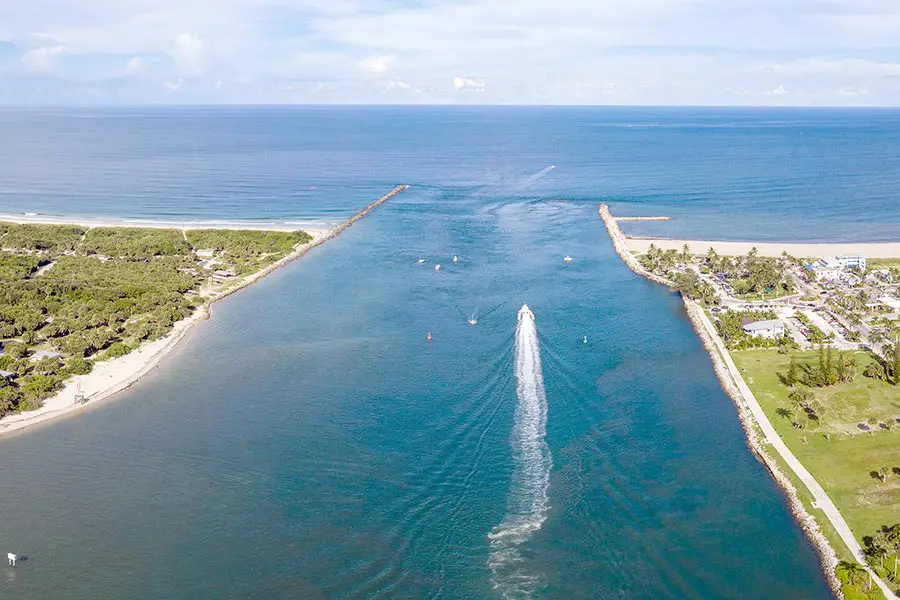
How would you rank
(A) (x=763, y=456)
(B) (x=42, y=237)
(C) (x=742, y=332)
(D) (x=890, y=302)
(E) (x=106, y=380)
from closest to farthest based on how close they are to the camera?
(A) (x=763, y=456) < (E) (x=106, y=380) < (C) (x=742, y=332) < (D) (x=890, y=302) < (B) (x=42, y=237)

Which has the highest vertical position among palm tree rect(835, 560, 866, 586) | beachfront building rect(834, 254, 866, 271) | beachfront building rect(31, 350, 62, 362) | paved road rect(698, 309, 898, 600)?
beachfront building rect(834, 254, 866, 271)

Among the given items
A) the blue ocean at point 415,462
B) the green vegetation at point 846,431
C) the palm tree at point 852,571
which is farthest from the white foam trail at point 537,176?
the palm tree at point 852,571

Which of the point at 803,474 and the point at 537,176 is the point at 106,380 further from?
the point at 537,176

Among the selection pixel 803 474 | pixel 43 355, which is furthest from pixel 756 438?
pixel 43 355

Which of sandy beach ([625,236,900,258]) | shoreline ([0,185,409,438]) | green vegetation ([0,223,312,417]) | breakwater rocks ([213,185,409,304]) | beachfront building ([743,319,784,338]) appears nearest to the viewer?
shoreline ([0,185,409,438])

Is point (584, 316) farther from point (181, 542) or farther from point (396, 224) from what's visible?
point (396, 224)

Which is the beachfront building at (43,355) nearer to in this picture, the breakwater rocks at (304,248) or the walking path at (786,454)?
the breakwater rocks at (304,248)

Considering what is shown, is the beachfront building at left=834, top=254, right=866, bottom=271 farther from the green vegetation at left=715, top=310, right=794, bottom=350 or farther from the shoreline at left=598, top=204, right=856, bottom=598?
the shoreline at left=598, top=204, right=856, bottom=598

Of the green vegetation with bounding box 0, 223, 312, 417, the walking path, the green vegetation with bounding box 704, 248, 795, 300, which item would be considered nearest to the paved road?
the walking path
